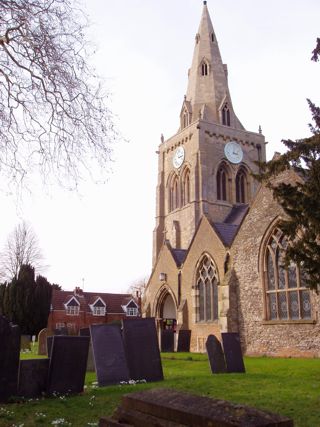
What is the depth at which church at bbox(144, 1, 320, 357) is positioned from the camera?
19.1 metres

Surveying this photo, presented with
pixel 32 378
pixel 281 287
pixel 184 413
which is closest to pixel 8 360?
pixel 32 378

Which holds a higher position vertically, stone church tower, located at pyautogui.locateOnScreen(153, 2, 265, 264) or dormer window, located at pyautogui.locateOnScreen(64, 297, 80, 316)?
stone church tower, located at pyautogui.locateOnScreen(153, 2, 265, 264)

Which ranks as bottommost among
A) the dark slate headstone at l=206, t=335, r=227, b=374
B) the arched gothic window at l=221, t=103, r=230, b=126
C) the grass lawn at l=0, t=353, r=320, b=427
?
the grass lawn at l=0, t=353, r=320, b=427

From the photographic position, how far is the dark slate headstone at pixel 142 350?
1073 centimetres

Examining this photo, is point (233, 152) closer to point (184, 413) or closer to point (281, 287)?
point (281, 287)

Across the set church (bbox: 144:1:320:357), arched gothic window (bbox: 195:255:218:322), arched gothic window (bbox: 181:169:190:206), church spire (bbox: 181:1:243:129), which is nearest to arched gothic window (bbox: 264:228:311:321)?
church (bbox: 144:1:320:357)

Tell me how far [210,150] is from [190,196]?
466 cm

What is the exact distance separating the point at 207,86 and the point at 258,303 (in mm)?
30281

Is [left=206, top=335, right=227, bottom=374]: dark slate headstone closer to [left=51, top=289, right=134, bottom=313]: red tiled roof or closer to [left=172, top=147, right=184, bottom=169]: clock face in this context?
[left=172, top=147, right=184, bottom=169]: clock face

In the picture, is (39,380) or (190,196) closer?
(39,380)

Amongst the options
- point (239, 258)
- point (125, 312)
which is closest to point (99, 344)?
point (239, 258)

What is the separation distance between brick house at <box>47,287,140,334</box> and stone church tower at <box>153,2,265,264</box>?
42.6 feet

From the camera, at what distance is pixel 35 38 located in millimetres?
7672

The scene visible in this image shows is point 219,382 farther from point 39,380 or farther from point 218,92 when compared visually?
point 218,92
